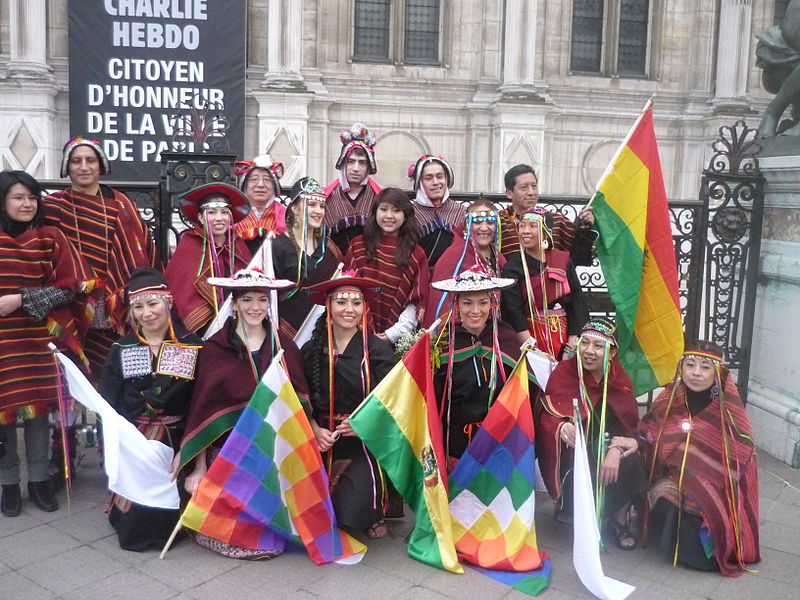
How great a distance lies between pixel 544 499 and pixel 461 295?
4.85 ft

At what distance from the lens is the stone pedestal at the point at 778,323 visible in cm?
561

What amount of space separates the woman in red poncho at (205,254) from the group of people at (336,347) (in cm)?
1

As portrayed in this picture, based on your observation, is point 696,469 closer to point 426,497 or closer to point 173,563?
point 426,497

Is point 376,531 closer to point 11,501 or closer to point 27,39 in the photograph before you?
point 11,501

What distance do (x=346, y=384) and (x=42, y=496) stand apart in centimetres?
195

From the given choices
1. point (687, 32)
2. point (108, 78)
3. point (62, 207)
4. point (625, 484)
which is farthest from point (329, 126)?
point (625, 484)

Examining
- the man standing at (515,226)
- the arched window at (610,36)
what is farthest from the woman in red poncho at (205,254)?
the arched window at (610,36)

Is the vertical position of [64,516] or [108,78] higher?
[108,78]

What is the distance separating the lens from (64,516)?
4.40m

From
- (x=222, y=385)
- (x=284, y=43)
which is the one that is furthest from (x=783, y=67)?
(x=284, y=43)

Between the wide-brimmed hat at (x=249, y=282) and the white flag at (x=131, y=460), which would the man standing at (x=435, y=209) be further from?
the white flag at (x=131, y=460)

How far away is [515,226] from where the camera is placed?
5262mm

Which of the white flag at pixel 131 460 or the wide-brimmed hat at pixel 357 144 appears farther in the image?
the wide-brimmed hat at pixel 357 144

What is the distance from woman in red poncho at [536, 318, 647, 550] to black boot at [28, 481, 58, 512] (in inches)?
112
